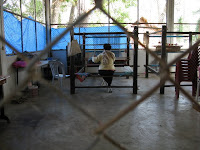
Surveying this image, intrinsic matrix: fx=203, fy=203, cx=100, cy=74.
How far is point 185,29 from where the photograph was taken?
7688mm

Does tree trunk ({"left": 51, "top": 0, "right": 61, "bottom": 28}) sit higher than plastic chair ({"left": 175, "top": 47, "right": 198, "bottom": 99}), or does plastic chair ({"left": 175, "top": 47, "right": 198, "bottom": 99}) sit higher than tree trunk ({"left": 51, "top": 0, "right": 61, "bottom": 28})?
tree trunk ({"left": 51, "top": 0, "right": 61, "bottom": 28})

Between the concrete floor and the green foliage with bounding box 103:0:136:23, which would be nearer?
the concrete floor

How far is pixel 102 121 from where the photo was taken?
9.39 ft

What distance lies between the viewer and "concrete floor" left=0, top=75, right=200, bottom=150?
7.14ft

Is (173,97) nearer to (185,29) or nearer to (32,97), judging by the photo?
(32,97)

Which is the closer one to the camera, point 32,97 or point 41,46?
point 32,97

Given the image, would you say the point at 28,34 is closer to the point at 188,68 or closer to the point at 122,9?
the point at 122,9

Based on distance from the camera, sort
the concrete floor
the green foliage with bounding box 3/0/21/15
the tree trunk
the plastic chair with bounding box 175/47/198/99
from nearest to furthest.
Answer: the concrete floor, the plastic chair with bounding box 175/47/198/99, the green foliage with bounding box 3/0/21/15, the tree trunk

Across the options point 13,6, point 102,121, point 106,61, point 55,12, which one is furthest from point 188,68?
point 55,12

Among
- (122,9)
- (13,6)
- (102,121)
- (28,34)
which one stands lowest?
(102,121)

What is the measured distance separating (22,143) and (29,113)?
42.3 inches

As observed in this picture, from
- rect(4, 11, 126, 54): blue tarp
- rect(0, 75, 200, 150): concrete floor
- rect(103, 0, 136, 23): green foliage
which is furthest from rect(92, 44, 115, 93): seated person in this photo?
rect(103, 0, 136, 23): green foliage

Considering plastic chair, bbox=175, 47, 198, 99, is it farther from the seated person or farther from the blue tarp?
the blue tarp

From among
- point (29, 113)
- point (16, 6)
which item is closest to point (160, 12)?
point (16, 6)
